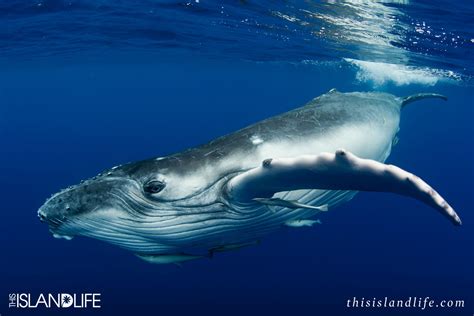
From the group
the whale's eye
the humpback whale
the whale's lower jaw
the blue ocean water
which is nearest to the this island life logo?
the blue ocean water

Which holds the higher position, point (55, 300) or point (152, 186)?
point (152, 186)

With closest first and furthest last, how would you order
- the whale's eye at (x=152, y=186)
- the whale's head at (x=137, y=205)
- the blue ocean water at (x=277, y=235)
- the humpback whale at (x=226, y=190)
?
the humpback whale at (x=226, y=190) < the whale's head at (x=137, y=205) < the whale's eye at (x=152, y=186) < the blue ocean water at (x=277, y=235)

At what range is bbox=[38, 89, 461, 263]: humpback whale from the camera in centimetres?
349

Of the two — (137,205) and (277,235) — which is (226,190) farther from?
(277,235)

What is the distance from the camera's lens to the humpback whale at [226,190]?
3.49 m

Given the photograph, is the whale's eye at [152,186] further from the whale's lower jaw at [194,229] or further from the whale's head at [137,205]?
the whale's lower jaw at [194,229]

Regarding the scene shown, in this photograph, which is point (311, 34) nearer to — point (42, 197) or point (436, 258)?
point (436, 258)

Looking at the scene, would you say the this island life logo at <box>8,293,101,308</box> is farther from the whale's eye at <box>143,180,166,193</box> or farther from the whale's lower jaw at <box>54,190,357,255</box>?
the whale's eye at <box>143,180,166,193</box>

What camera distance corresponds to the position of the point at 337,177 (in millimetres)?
3541

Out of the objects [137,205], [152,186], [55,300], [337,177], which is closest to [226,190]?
[152,186]

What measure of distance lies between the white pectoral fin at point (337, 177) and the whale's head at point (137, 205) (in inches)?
22.7

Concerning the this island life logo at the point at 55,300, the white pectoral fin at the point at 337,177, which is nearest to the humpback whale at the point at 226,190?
the white pectoral fin at the point at 337,177

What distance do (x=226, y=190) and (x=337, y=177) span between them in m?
1.22

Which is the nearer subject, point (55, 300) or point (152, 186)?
point (152, 186)
